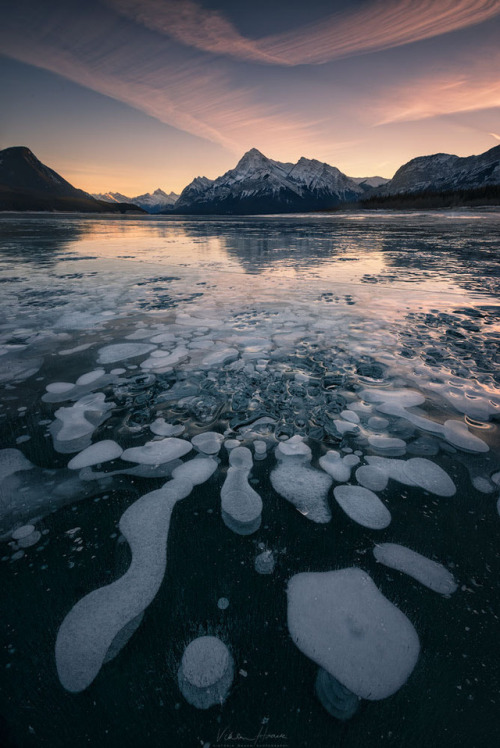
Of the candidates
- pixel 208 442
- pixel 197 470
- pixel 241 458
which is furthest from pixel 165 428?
pixel 241 458

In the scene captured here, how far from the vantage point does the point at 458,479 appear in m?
1.75

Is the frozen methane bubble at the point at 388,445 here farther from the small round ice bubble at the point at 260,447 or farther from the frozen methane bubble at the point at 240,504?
the frozen methane bubble at the point at 240,504

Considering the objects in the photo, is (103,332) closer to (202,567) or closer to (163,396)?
(163,396)

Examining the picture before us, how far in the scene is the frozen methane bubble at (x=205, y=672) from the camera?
3.20ft

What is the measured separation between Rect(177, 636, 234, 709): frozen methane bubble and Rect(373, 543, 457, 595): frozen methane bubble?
2.35 feet

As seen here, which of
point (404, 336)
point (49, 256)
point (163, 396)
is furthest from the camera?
point (49, 256)

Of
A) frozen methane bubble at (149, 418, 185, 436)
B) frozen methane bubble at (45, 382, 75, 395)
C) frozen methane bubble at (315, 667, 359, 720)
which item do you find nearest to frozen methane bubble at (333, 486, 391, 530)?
frozen methane bubble at (315, 667, 359, 720)

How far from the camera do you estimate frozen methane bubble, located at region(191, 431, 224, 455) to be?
1.97 m

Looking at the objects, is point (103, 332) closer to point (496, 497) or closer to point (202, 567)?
point (202, 567)

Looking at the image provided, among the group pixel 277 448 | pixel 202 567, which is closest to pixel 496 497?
pixel 277 448

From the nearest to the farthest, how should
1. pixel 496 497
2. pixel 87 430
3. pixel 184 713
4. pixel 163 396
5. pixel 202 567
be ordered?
pixel 184 713 → pixel 202 567 → pixel 496 497 → pixel 87 430 → pixel 163 396

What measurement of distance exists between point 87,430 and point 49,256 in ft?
34.9

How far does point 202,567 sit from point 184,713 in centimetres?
43

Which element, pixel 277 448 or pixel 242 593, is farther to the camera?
pixel 277 448
